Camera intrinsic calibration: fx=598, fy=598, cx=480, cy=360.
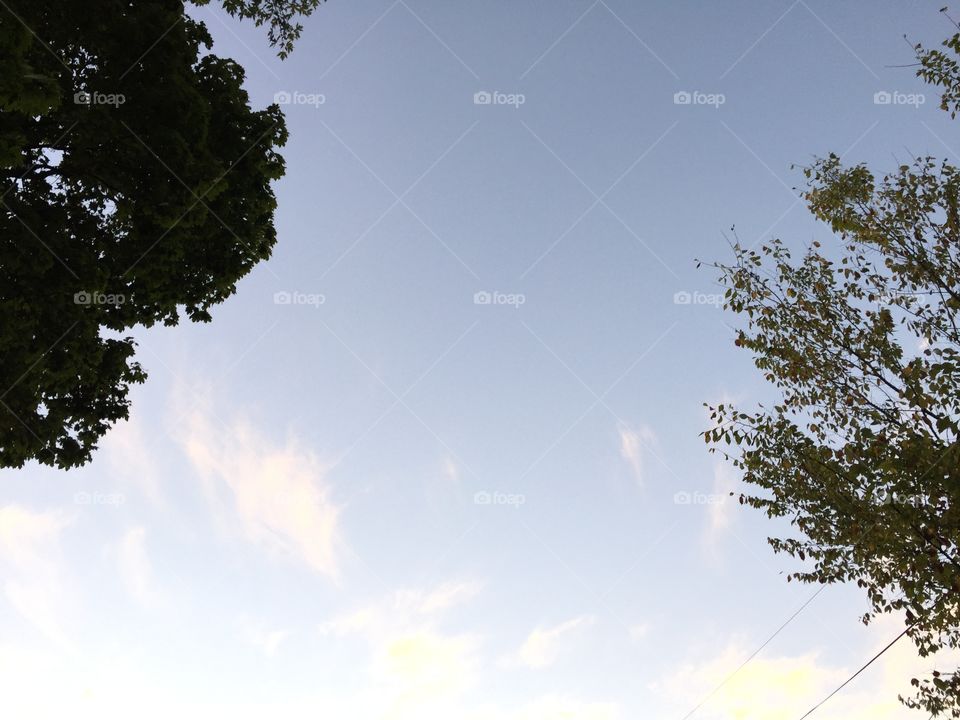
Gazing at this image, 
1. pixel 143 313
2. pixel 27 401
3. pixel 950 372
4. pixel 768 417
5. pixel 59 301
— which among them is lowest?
pixel 950 372

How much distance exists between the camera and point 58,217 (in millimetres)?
10484

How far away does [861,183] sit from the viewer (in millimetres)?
10055

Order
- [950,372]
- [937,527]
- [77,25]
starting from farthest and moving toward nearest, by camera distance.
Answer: [77,25] → [937,527] → [950,372]

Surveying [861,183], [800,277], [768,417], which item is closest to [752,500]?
[768,417]

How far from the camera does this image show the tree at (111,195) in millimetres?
9586

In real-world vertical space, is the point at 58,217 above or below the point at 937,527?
above

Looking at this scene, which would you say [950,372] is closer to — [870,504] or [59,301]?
[870,504]

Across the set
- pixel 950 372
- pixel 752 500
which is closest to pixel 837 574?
pixel 752 500

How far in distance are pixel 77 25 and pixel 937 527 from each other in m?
14.9

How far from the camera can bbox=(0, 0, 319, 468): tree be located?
31.4 feet

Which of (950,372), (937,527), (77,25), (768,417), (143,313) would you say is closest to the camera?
(950,372)

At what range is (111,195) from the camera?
10.8 m

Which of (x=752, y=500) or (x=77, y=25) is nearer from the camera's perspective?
(x=77, y=25)

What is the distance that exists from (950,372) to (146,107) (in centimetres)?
1248
